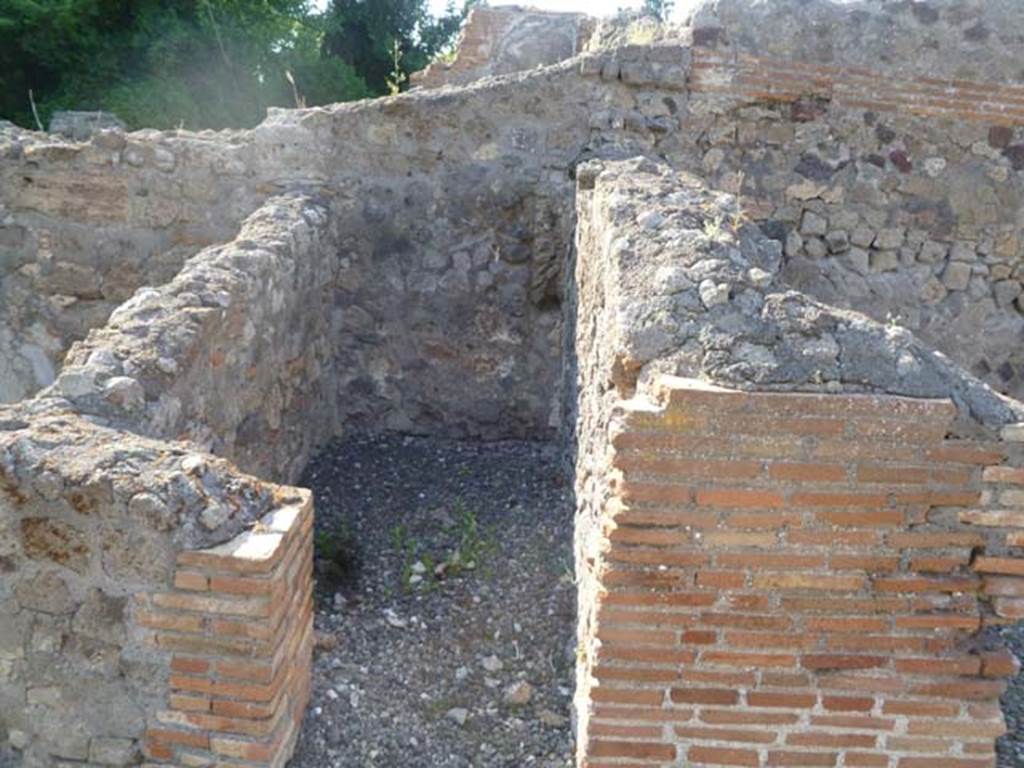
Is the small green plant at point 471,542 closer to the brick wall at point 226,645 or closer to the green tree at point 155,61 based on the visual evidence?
the brick wall at point 226,645

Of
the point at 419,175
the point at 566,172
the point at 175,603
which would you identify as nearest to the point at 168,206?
the point at 419,175

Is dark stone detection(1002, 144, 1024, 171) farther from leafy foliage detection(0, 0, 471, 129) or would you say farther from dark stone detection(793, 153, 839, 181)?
leafy foliage detection(0, 0, 471, 129)

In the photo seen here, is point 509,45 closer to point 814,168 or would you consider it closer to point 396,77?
point 396,77

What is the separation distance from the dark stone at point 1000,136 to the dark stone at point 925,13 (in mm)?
752

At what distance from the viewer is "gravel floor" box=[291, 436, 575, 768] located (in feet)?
10.1

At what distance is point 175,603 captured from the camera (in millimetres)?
2406

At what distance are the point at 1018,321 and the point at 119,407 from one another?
545 cm

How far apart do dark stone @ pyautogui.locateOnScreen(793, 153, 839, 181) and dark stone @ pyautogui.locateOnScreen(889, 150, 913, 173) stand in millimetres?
359

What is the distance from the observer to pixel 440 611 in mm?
3797

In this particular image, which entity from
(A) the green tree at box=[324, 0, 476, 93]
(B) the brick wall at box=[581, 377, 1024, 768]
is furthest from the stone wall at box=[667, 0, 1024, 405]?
(A) the green tree at box=[324, 0, 476, 93]

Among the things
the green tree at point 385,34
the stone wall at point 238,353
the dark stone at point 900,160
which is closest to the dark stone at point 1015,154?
the dark stone at point 900,160

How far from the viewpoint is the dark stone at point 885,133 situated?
5.73 metres

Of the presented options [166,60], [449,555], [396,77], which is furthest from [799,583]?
[166,60]

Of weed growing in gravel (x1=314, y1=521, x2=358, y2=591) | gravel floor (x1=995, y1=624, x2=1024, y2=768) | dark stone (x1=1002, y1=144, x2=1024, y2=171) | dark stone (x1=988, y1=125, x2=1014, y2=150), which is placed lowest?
gravel floor (x1=995, y1=624, x2=1024, y2=768)
